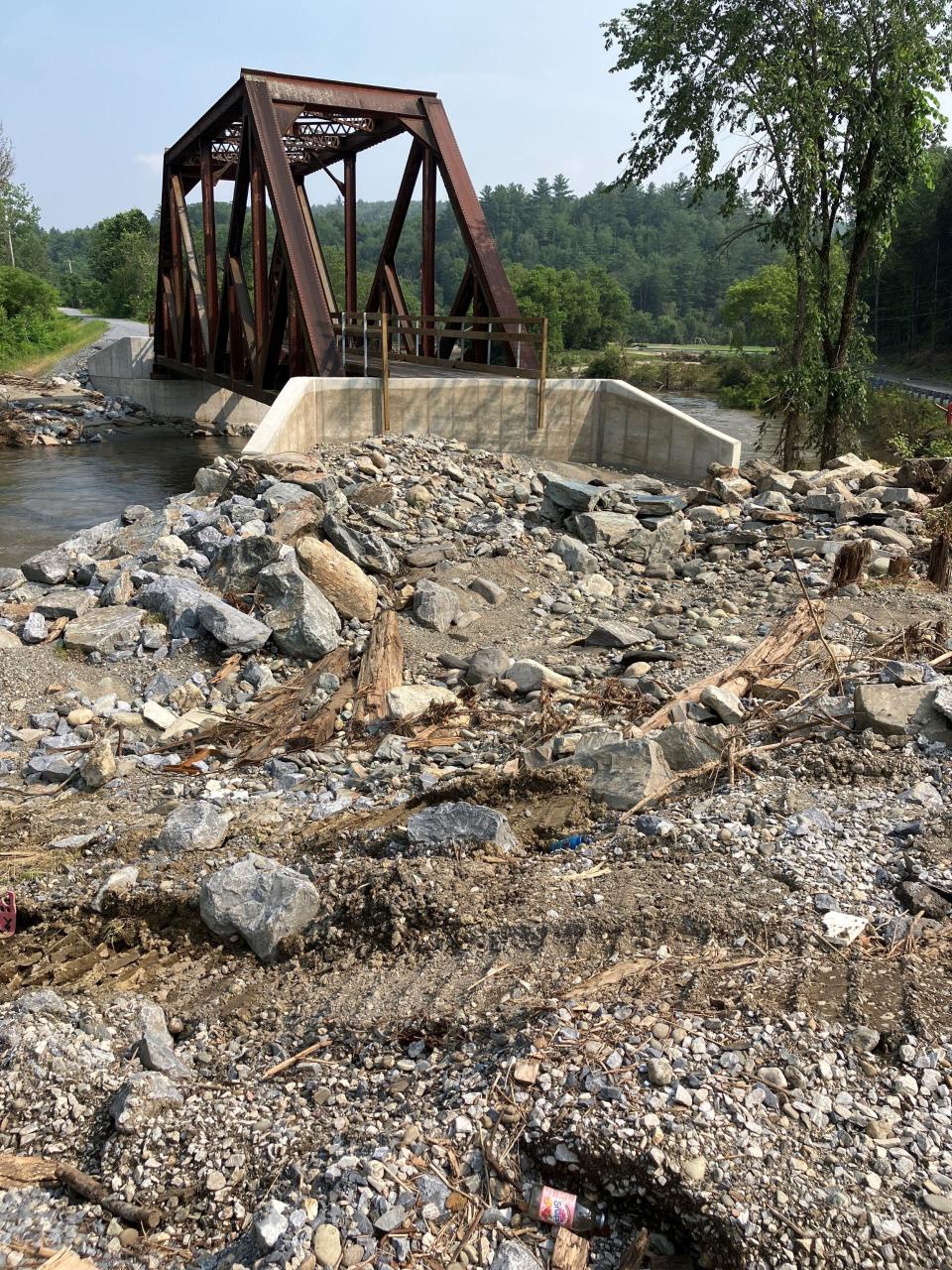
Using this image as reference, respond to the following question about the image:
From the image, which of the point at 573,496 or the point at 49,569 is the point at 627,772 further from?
the point at 573,496

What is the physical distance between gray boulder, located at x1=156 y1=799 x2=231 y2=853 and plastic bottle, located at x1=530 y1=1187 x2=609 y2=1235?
323 centimetres

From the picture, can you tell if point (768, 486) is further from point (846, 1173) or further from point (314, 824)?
point (846, 1173)

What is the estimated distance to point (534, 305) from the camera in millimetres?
96500

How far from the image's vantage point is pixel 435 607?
32.2ft

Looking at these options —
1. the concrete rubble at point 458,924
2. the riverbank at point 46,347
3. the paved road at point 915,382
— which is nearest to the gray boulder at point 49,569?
the concrete rubble at point 458,924

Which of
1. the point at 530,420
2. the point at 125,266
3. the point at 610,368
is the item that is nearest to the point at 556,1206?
the point at 530,420

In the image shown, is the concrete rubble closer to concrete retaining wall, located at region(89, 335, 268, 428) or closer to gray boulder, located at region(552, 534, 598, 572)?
gray boulder, located at region(552, 534, 598, 572)

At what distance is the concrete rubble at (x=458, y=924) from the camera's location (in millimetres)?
3021

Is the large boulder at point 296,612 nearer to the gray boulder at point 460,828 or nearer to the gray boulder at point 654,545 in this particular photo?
the gray boulder at point 460,828

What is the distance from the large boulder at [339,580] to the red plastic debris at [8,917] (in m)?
5.02

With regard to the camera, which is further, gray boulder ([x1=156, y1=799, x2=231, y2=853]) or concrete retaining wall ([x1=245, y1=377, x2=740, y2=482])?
concrete retaining wall ([x1=245, y1=377, x2=740, y2=482])

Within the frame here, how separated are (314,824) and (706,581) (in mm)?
6980

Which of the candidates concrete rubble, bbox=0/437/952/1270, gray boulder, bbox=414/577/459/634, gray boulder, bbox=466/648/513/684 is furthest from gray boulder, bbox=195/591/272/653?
gray boulder, bbox=466/648/513/684

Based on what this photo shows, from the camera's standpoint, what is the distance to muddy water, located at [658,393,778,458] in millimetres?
27278
